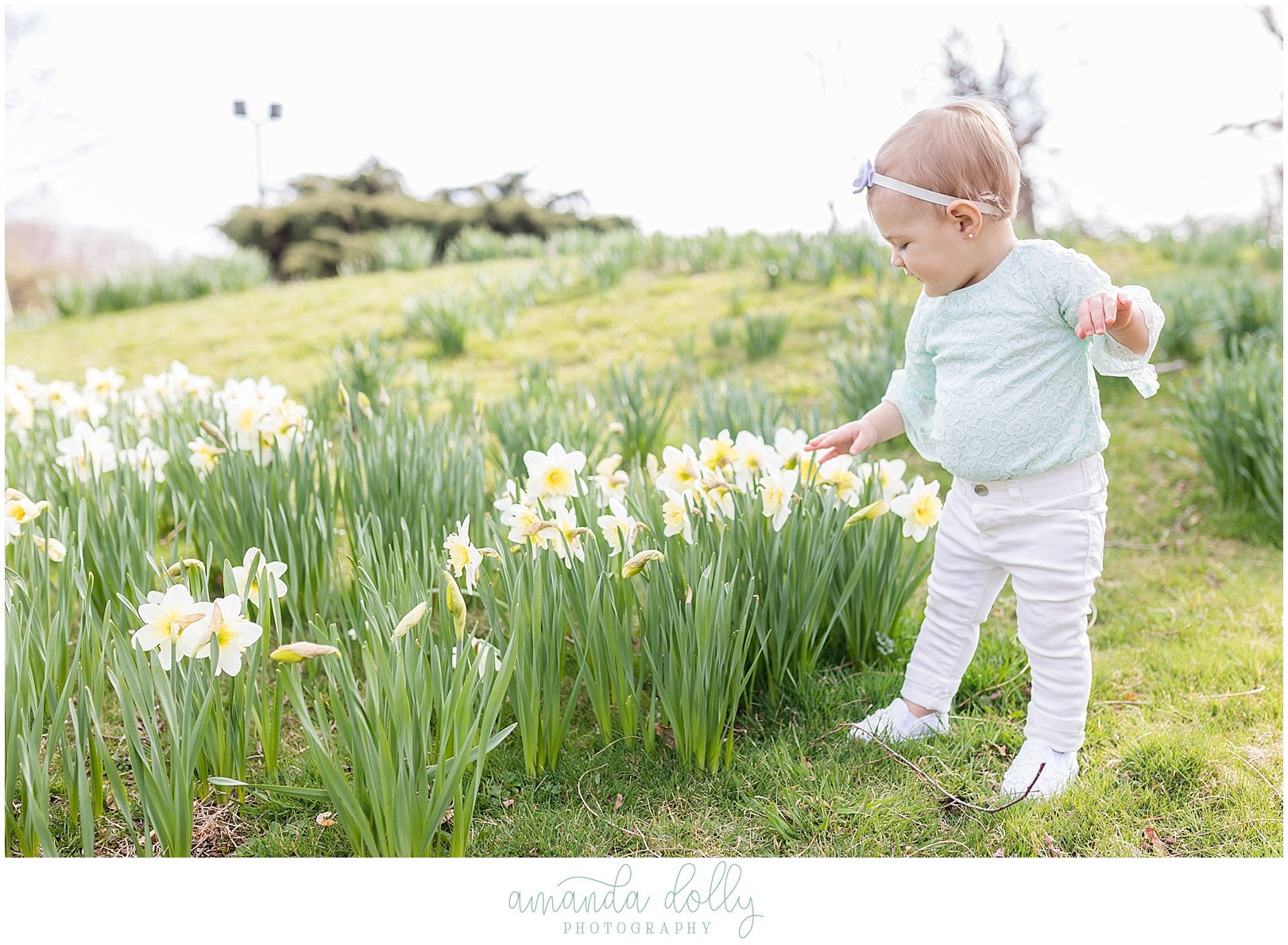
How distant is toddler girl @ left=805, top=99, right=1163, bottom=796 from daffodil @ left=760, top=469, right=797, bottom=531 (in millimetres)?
309

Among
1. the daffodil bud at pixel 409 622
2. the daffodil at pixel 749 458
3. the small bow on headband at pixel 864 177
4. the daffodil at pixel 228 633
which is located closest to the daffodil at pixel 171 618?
the daffodil at pixel 228 633

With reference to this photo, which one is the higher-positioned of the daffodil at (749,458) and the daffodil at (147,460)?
the daffodil at (749,458)

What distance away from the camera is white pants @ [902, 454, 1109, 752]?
1.65 metres

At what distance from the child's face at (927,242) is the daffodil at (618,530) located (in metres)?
0.69

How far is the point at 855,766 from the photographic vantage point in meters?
1.75

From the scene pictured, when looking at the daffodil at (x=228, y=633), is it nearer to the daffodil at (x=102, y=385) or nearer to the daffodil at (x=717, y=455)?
the daffodil at (x=717, y=455)

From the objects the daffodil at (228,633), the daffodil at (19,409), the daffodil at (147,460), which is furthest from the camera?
the daffodil at (19,409)

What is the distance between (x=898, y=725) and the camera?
1.87 metres

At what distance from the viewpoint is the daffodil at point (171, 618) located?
1.34 m

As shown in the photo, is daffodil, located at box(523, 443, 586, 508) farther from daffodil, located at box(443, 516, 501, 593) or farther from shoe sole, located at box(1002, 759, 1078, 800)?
shoe sole, located at box(1002, 759, 1078, 800)

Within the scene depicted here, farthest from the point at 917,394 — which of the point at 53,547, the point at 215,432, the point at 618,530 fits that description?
the point at 53,547

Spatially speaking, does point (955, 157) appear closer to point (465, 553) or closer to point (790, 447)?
point (790, 447)
